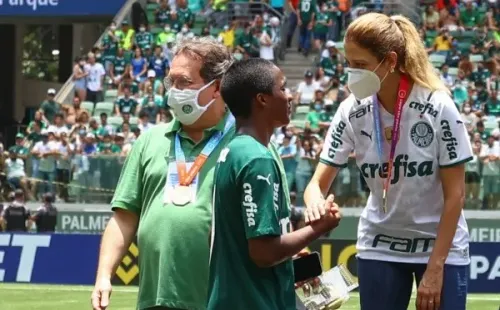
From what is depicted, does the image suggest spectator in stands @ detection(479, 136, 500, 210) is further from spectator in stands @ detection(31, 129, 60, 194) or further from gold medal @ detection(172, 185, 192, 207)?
gold medal @ detection(172, 185, 192, 207)

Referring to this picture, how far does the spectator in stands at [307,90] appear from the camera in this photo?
1073 inches

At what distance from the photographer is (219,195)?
→ 15.5ft

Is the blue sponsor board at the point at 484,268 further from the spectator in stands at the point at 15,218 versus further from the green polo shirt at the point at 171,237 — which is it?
the green polo shirt at the point at 171,237

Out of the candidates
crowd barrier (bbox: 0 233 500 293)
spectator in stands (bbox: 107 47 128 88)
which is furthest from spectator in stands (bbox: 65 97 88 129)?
crowd barrier (bbox: 0 233 500 293)

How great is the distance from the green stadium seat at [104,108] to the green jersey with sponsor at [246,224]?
2394 cm

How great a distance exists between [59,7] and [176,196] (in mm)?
30272

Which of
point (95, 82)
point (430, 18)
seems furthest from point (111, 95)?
point (430, 18)

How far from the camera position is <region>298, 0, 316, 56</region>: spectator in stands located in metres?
30.5

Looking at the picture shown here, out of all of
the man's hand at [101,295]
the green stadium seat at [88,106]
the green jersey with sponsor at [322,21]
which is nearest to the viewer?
the man's hand at [101,295]

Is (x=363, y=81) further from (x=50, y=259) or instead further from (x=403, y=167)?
(x=50, y=259)

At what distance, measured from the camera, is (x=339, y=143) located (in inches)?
233

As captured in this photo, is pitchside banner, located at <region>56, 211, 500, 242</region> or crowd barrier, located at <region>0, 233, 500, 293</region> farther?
pitchside banner, located at <region>56, 211, 500, 242</region>

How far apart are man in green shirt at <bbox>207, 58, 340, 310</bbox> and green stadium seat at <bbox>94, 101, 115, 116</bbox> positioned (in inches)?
940

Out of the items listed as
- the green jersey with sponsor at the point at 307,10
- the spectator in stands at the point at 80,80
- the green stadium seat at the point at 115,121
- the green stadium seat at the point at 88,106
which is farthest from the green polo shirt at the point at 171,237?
the green jersey with sponsor at the point at 307,10
